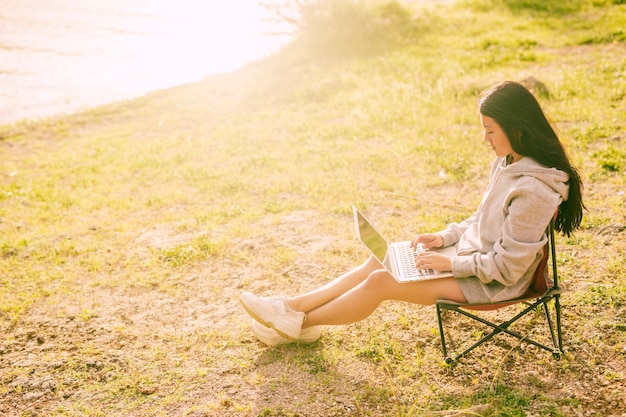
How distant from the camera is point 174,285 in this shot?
4.97 meters

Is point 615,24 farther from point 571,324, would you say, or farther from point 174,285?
point 174,285

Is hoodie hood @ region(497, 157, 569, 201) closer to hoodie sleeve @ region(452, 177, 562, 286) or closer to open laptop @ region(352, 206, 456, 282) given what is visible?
hoodie sleeve @ region(452, 177, 562, 286)

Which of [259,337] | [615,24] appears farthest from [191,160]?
[615,24]

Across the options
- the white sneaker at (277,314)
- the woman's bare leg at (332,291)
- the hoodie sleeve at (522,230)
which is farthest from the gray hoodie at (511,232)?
the white sneaker at (277,314)

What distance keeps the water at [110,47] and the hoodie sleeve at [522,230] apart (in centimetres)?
1010

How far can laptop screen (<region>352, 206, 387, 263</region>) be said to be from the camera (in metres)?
3.59

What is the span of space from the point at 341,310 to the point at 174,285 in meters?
2.05

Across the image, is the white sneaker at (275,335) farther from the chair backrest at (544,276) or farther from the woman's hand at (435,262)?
the chair backrest at (544,276)

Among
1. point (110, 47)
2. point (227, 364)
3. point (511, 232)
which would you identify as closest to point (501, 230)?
point (511, 232)

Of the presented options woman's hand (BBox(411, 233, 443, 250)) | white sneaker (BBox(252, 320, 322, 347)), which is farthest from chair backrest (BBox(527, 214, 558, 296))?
white sneaker (BBox(252, 320, 322, 347))

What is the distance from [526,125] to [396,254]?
1172mm

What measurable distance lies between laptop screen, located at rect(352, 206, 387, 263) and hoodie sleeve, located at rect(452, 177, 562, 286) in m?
0.74

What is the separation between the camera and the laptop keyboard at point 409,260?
338cm

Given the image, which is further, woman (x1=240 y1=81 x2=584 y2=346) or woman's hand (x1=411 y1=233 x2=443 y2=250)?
woman's hand (x1=411 y1=233 x2=443 y2=250)
